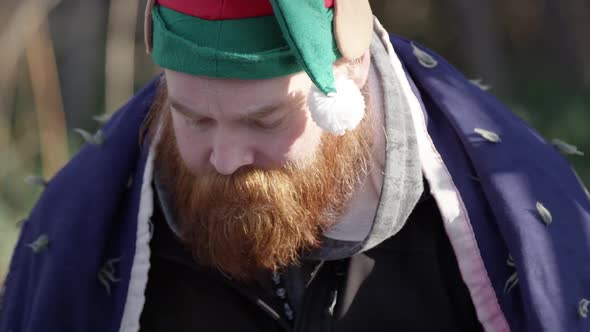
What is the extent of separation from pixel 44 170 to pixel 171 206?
6.08ft

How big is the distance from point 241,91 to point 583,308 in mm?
777

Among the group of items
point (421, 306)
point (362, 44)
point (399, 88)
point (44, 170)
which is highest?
point (362, 44)

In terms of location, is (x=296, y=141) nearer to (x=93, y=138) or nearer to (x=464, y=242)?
(x=464, y=242)

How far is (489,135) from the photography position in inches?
77.7

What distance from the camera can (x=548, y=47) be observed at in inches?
184

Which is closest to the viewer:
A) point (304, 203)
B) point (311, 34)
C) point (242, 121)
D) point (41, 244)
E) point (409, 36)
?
point (311, 34)

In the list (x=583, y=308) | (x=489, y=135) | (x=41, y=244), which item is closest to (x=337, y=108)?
(x=489, y=135)

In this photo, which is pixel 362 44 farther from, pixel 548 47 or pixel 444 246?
pixel 548 47

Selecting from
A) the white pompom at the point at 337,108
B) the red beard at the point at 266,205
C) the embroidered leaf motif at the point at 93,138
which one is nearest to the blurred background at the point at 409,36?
the embroidered leaf motif at the point at 93,138

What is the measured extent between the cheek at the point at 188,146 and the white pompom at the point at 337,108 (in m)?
0.26

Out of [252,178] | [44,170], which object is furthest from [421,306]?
[44,170]

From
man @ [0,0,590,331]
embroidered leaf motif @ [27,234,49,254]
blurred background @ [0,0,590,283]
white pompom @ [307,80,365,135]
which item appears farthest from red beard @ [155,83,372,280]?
blurred background @ [0,0,590,283]

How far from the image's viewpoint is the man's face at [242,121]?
1.80 meters

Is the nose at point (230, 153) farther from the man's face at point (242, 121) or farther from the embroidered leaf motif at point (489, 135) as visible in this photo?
the embroidered leaf motif at point (489, 135)
